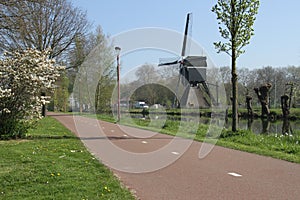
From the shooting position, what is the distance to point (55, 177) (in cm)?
624

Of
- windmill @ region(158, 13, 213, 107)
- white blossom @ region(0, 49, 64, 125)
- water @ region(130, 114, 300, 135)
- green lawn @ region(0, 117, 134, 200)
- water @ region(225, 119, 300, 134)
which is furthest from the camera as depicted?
windmill @ region(158, 13, 213, 107)

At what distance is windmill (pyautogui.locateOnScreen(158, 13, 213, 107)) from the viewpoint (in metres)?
44.3

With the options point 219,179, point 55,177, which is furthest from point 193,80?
point 55,177

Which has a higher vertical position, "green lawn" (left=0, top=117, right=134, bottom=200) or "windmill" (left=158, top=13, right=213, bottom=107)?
"windmill" (left=158, top=13, right=213, bottom=107)

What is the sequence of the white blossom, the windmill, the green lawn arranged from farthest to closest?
the windmill, the white blossom, the green lawn

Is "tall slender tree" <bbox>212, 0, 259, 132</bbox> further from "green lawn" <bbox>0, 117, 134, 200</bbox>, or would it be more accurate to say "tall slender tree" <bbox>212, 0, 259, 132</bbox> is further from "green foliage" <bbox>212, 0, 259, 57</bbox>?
"green lawn" <bbox>0, 117, 134, 200</bbox>

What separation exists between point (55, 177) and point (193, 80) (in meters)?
39.7

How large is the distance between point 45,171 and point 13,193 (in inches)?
60.8

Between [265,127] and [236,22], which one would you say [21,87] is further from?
[265,127]

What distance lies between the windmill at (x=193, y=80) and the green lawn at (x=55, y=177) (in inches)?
1406

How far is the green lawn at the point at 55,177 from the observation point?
5.18 metres

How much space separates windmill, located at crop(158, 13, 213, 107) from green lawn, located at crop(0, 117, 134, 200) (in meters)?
35.7

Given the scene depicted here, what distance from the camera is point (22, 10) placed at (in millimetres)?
11867

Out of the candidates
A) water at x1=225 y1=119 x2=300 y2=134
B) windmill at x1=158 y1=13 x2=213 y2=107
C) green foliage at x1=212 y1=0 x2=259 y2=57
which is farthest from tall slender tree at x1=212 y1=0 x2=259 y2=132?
windmill at x1=158 y1=13 x2=213 y2=107
